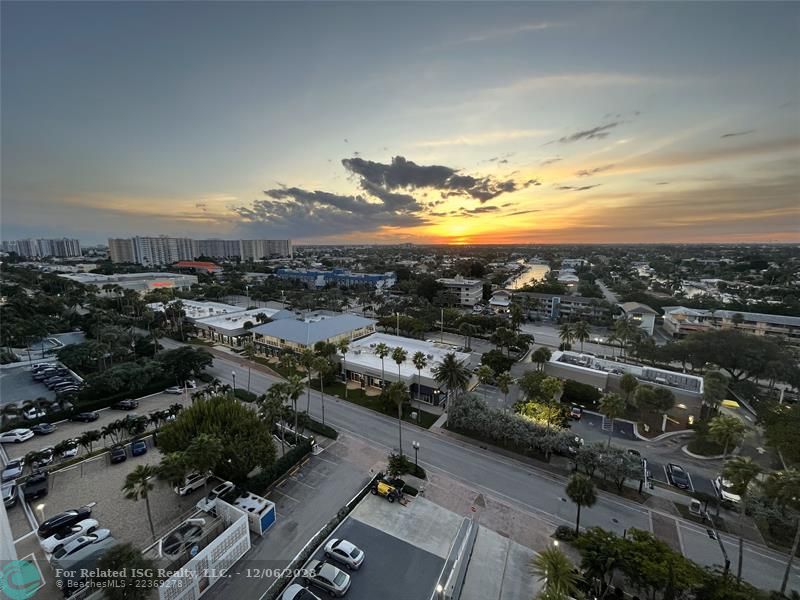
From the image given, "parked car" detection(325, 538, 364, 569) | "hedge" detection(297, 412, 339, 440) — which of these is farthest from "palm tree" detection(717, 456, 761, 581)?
"hedge" detection(297, 412, 339, 440)

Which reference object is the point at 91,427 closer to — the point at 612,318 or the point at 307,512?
the point at 307,512

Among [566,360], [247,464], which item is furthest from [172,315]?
[566,360]

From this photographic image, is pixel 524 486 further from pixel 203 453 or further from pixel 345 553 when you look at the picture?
pixel 203 453

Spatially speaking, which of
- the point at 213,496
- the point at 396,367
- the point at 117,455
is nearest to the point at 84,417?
the point at 117,455

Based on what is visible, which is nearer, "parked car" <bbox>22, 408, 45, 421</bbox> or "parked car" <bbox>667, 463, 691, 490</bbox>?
"parked car" <bbox>667, 463, 691, 490</bbox>

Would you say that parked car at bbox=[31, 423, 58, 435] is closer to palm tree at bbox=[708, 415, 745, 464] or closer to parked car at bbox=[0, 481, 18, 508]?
parked car at bbox=[0, 481, 18, 508]
